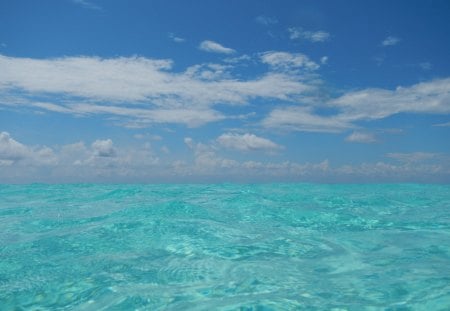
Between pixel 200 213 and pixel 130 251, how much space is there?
7786mm

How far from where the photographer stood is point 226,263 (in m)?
8.35

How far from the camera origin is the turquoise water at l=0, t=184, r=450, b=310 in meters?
6.02

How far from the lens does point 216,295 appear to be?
6.24 m

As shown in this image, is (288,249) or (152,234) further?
(152,234)

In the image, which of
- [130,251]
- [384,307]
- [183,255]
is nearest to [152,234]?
[130,251]

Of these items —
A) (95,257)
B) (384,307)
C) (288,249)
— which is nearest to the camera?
(384,307)

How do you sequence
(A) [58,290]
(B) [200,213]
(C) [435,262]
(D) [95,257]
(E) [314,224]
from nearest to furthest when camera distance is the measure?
(A) [58,290], (C) [435,262], (D) [95,257], (E) [314,224], (B) [200,213]

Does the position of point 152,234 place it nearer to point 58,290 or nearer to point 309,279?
point 58,290

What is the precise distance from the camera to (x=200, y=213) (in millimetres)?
17219

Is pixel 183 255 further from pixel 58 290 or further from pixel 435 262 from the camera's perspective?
pixel 435 262

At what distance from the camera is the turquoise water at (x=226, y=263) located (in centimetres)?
602

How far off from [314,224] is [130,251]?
780cm

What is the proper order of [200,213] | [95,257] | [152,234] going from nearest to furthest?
1. [95,257]
2. [152,234]
3. [200,213]

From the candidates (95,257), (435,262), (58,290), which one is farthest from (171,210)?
(435,262)
